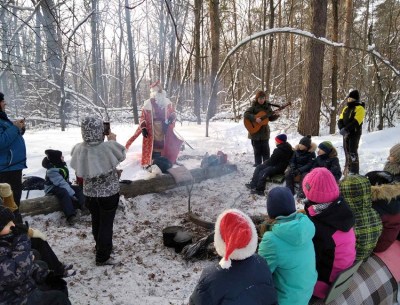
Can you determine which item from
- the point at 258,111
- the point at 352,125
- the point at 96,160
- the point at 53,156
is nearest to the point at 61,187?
the point at 53,156

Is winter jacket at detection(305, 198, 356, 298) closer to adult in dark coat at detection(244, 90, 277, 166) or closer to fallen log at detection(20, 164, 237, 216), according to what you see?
fallen log at detection(20, 164, 237, 216)

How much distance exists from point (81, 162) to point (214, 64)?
9902mm

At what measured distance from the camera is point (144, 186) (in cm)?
611

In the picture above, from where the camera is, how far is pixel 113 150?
12.5 ft

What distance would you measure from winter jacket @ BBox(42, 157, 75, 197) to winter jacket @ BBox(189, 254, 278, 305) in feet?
11.8

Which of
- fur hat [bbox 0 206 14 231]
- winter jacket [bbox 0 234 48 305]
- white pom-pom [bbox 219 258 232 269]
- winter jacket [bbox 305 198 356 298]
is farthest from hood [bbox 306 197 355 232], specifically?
fur hat [bbox 0 206 14 231]

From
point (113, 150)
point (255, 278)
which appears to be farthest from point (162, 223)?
point (255, 278)

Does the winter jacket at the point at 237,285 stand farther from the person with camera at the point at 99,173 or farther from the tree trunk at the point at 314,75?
the tree trunk at the point at 314,75

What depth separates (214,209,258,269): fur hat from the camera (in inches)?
75.1

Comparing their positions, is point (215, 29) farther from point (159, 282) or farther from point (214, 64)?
point (159, 282)

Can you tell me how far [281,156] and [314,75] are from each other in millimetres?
3691

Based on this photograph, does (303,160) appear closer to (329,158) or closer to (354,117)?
(329,158)

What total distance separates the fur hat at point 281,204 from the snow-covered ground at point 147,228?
148 cm

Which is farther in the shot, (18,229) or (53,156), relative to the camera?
(53,156)
